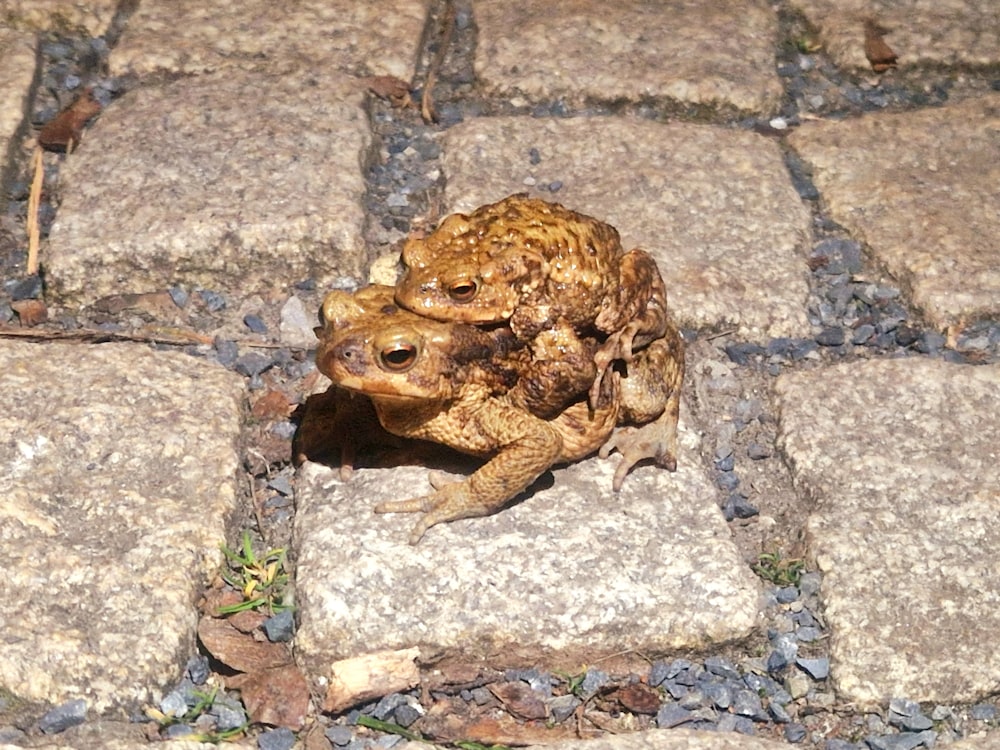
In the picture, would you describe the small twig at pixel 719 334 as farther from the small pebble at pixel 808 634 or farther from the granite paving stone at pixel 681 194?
the small pebble at pixel 808 634

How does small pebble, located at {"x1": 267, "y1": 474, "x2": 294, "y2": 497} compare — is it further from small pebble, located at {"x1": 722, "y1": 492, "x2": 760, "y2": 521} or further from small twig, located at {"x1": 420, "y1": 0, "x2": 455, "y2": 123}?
small twig, located at {"x1": 420, "y1": 0, "x2": 455, "y2": 123}

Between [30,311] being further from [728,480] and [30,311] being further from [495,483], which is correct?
[728,480]

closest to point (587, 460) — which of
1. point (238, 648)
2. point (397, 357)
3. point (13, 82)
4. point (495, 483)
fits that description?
point (495, 483)

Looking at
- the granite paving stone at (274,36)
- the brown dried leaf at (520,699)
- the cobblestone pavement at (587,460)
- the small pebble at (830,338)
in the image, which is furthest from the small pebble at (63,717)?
the granite paving stone at (274,36)

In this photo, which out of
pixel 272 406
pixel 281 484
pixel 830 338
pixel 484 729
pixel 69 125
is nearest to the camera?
pixel 484 729

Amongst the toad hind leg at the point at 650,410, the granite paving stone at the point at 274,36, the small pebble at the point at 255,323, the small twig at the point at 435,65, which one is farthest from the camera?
the granite paving stone at the point at 274,36
